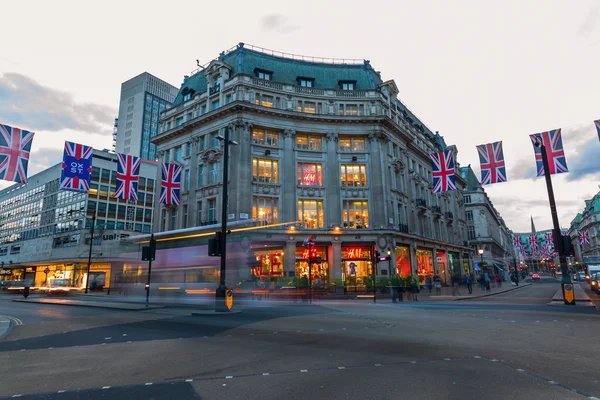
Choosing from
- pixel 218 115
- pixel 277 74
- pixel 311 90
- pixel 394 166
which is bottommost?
pixel 394 166

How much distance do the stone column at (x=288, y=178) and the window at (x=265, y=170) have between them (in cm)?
64

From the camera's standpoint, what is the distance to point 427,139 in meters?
58.3

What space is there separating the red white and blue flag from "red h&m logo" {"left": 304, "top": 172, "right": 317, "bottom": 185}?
22.1 meters

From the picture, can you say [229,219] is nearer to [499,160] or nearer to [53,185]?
[499,160]

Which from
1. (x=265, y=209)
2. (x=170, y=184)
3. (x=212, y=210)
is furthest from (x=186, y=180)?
(x=265, y=209)

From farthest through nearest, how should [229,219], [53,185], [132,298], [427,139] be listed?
[53,185] → [427,139] → [229,219] → [132,298]

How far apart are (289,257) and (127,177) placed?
56.2 ft

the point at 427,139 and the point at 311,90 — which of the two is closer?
the point at 311,90

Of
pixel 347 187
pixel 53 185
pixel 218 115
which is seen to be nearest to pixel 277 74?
pixel 218 115

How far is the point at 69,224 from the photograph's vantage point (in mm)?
65688

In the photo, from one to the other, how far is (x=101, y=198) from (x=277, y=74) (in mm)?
45512

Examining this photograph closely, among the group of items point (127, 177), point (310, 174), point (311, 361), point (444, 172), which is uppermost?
point (310, 174)

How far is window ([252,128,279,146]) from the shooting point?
39091 mm

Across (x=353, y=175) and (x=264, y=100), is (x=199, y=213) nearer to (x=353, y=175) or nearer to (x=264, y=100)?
(x=264, y=100)
